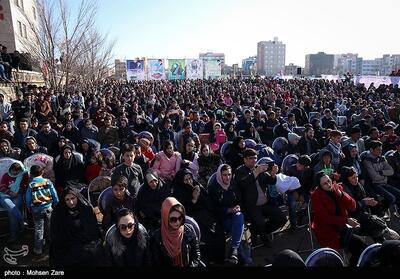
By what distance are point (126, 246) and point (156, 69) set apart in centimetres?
4207

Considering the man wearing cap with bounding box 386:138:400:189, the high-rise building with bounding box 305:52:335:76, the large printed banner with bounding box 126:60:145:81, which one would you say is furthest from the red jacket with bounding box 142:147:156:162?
the high-rise building with bounding box 305:52:335:76

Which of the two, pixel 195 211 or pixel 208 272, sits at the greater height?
pixel 208 272

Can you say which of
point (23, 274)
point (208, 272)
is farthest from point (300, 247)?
point (23, 274)

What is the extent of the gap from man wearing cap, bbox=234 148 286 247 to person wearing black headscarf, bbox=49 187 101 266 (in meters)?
2.19

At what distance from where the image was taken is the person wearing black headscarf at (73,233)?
3947 mm

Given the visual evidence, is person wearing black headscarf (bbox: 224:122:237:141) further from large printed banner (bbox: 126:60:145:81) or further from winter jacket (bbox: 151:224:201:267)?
large printed banner (bbox: 126:60:145:81)

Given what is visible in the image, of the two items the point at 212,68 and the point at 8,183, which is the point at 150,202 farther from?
the point at 212,68

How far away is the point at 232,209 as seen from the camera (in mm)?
4766

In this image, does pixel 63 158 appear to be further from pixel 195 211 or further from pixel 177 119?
pixel 177 119

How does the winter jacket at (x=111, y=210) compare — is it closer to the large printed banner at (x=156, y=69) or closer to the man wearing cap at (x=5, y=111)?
the man wearing cap at (x=5, y=111)

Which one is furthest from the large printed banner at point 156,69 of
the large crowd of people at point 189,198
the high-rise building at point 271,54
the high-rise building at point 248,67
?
the high-rise building at point 271,54

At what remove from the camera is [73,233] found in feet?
13.4

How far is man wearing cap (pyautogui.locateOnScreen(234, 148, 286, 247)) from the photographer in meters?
5.05

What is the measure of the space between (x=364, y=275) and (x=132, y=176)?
3775mm
